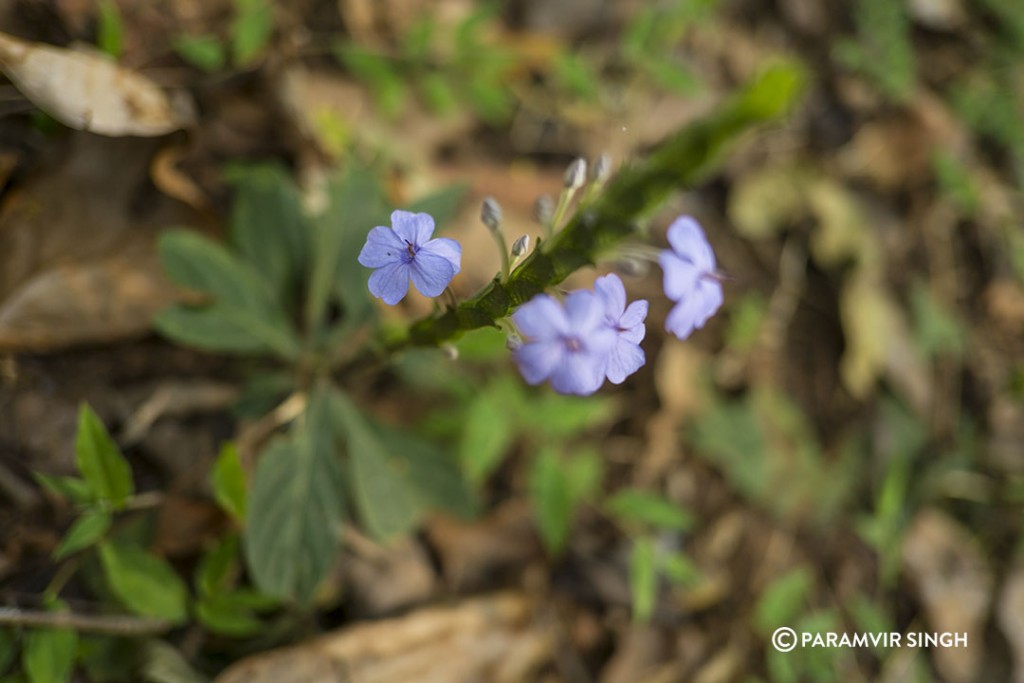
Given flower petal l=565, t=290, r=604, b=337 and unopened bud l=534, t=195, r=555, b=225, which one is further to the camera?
unopened bud l=534, t=195, r=555, b=225

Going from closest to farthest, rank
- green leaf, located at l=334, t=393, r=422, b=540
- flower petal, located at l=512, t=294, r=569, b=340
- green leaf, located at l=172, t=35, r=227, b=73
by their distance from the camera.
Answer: flower petal, located at l=512, t=294, r=569, b=340 < green leaf, located at l=334, t=393, r=422, b=540 < green leaf, located at l=172, t=35, r=227, b=73

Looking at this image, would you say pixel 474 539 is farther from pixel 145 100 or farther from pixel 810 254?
pixel 810 254

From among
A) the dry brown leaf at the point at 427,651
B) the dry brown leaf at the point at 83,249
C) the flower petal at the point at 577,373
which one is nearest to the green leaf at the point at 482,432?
the dry brown leaf at the point at 427,651

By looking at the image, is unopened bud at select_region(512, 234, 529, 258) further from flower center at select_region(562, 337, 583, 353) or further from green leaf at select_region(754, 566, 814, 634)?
green leaf at select_region(754, 566, 814, 634)

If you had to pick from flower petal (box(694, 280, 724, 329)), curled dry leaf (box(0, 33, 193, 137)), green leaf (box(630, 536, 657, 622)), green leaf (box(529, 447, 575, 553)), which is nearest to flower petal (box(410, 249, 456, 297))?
flower petal (box(694, 280, 724, 329))

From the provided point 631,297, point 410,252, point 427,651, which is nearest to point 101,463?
point 410,252
